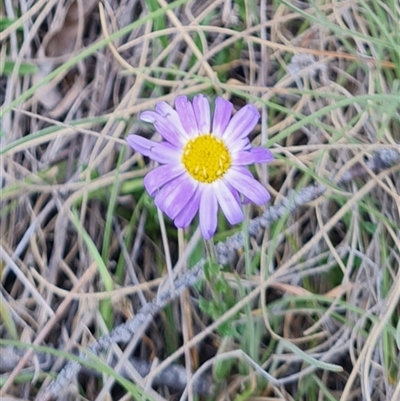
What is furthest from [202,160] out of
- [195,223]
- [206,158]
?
[195,223]

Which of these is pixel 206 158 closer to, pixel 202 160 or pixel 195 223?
pixel 202 160

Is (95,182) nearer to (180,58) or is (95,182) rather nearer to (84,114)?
(84,114)

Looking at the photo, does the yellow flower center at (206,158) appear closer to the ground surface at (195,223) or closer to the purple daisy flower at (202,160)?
the purple daisy flower at (202,160)

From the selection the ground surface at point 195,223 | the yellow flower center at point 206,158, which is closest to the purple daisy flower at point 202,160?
the yellow flower center at point 206,158

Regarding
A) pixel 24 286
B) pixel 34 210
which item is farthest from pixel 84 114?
pixel 24 286

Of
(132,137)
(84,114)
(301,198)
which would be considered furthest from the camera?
(84,114)

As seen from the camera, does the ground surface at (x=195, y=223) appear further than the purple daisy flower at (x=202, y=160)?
Yes

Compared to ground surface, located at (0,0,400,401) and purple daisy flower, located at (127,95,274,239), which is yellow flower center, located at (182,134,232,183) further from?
ground surface, located at (0,0,400,401)

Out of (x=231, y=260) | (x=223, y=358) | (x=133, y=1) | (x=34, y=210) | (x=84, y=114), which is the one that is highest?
(x=133, y=1)
